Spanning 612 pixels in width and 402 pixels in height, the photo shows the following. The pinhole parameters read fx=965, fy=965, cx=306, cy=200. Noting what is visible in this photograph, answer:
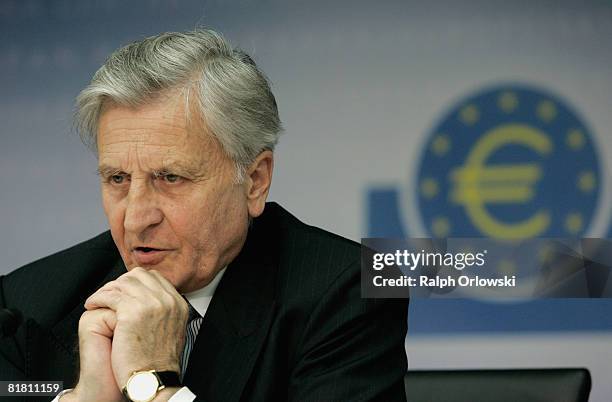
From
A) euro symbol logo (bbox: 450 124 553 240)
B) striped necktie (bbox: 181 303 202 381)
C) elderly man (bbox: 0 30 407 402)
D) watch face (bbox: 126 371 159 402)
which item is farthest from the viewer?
euro symbol logo (bbox: 450 124 553 240)

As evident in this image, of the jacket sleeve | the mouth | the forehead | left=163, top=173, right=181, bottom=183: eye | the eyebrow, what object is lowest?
the jacket sleeve

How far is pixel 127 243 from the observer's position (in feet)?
5.50

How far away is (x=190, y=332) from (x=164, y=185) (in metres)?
0.30

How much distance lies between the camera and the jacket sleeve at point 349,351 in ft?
5.36

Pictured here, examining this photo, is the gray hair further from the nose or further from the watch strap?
the watch strap

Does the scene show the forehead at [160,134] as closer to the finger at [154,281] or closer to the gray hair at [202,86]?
the gray hair at [202,86]

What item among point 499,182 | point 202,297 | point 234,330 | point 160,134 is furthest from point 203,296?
point 499,182

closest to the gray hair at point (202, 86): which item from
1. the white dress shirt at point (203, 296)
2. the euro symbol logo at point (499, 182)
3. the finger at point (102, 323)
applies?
the white dress shirt at point (203, 296)

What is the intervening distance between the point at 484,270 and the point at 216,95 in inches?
47.6

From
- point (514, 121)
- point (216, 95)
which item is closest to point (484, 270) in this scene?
point (514, 121)

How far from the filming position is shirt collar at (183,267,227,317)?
1813 mm

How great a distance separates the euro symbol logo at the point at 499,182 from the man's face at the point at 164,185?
55.6 inches

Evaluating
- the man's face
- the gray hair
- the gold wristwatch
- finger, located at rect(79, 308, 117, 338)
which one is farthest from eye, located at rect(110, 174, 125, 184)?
the gold wristwatch

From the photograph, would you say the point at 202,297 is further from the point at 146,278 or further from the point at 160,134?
the point at 160,134
